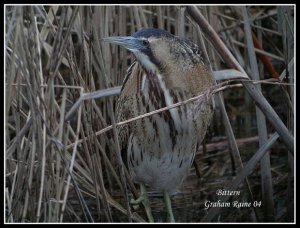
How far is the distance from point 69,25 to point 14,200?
26.6 inches

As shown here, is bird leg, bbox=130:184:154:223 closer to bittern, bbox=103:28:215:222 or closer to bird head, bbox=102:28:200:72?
bittern, bbox=103:28:215:222

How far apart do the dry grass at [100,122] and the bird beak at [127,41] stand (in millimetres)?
121

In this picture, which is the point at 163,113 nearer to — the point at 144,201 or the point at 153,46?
the point at 153,46

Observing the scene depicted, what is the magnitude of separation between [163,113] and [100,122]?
248 mm

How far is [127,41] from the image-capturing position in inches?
91.4

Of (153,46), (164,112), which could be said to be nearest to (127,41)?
(153,46)

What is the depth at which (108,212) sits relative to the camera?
2461 mm

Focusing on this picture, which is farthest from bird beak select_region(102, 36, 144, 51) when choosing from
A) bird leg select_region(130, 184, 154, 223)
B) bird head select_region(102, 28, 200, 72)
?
bird leg select_region(130, 184, 154, 223)

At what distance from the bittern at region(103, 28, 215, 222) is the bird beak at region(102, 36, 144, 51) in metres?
0.04

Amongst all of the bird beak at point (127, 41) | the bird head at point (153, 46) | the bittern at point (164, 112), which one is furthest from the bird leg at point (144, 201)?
the bird beak at point (127, 41)

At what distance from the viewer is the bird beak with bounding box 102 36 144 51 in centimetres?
231

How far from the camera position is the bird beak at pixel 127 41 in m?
2.31

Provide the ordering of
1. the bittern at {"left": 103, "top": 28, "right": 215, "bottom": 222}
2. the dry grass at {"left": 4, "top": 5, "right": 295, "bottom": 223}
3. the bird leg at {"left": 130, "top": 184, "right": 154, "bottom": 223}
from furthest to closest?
the bird leg at {"left": 130, "top": 184, "right": 154, "bottom": 223}, the bittern at {"left": 103, "top": 28, "right": 215, "bottom": 222}, the dry grass at {"left": 4, "top": 5, "right": 295, "bottom": 223}

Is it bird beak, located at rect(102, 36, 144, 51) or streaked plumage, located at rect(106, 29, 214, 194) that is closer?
bird beak, located at rect(102, 36, 144, 51)
